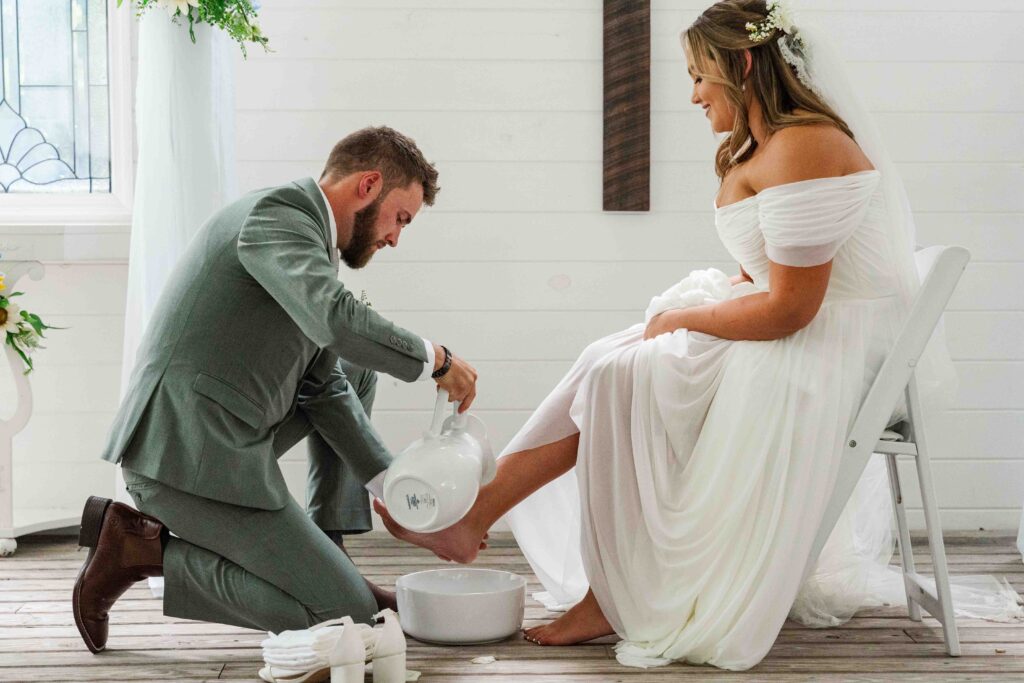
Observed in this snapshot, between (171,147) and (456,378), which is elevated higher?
(171,147)

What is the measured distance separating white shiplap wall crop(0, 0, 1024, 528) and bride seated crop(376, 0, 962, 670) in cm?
109

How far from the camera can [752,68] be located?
2379 mm

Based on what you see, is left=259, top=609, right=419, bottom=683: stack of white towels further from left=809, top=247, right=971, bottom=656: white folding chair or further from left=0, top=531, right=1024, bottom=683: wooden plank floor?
left=809, top=247, right=971, bottom=656: white folding chair

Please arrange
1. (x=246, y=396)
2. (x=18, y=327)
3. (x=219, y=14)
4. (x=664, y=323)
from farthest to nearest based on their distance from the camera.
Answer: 1. (x=18, y=327)
2. (x=219, y=14)
3. (x=664, y=323)
4. (x=246, y=396)

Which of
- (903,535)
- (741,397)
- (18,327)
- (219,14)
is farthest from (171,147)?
(903,535)

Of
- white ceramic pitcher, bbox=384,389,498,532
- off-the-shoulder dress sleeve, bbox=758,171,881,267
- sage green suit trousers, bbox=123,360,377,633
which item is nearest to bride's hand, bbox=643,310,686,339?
off-the-shoulder dress sleeve, bbox=758,171,881,267

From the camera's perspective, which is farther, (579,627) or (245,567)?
(579,627)

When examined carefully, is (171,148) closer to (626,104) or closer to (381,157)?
(381,157)

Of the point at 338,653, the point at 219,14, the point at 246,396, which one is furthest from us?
the point at 219,14

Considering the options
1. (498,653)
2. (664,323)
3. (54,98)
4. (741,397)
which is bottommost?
(498,653)

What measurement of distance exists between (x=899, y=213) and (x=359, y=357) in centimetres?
121

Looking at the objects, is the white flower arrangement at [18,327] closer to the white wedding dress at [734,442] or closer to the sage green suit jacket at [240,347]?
the sage green suit jacket at [240,347]

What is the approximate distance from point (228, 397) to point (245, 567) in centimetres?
35

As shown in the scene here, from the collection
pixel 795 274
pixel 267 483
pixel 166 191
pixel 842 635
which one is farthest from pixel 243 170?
pixel 842 635
